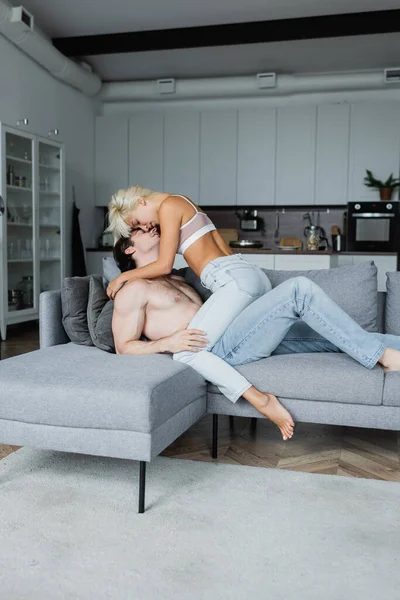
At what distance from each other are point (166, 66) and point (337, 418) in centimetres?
622

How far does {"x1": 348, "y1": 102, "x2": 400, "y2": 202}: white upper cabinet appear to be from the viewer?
7.32 m

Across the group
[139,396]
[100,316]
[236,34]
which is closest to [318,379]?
[139,396]

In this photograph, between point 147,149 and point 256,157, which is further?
point 147,149

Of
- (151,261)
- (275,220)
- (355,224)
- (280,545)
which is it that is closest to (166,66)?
(275,220)

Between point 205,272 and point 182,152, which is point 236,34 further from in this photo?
point 205,272

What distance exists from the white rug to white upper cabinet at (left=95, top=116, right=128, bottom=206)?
6.18m

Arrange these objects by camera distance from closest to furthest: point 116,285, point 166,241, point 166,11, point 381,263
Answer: point 166,241, point 116,285, point 166,11, point 381,263

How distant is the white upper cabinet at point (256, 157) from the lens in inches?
301

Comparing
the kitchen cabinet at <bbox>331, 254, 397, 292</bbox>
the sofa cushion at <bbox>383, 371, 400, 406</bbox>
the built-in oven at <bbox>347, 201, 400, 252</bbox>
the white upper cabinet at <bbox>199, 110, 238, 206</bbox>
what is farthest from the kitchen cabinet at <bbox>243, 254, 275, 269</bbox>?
the sofa cushion at <bbox>383, 371, 400, 406</bbox>

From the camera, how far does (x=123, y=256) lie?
2873 mm

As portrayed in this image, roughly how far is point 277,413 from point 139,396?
2.21 feet

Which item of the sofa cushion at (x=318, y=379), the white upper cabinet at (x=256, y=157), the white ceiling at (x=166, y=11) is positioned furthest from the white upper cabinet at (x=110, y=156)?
the sofa cushion at (x=318, y=379)

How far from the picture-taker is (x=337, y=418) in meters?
A: 2.42

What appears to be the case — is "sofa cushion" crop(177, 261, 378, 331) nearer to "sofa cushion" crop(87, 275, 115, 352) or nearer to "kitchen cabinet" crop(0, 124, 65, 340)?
"sofa cushion" crop(87, 275, 115, 352)
